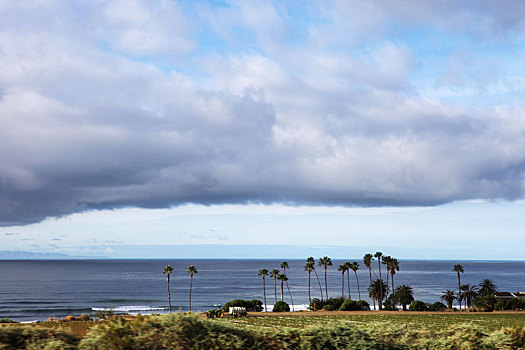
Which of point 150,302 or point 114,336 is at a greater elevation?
point 114,336

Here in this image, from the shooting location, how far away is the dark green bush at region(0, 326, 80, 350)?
12.4 m

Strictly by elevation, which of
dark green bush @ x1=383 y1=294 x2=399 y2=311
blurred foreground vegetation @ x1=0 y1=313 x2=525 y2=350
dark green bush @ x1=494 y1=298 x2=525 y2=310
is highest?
blurred foreground vegetation @ x1=0 y1=313 x2=525 y2=350

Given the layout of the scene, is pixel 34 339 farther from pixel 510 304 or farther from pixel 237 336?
pixel 510 304

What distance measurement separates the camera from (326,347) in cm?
1408

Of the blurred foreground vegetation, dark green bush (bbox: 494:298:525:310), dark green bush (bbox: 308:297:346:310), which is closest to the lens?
the blurred foreground vegetation

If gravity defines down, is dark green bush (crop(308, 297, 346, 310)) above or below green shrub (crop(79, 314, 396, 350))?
below

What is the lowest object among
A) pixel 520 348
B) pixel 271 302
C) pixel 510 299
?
pixel 271 302

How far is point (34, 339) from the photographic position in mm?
12602

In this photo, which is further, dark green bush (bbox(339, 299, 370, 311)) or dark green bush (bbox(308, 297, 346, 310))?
dark green bush (bbox(308, 297, 346, 310))

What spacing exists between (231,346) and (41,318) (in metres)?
99.6

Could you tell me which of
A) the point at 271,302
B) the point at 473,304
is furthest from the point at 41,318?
the point at 473,304

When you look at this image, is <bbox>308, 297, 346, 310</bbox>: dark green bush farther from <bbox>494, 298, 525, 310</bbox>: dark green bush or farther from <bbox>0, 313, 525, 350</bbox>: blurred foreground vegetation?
<bbox>0, 313, 525, 350</bbox>: blurred foreground vegetation

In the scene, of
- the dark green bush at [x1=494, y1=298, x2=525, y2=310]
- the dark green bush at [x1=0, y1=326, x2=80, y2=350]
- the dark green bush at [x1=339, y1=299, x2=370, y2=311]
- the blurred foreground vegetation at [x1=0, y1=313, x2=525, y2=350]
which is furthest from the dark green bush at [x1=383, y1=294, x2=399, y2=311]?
the dark green bush at [x1=0, y1=326, x2=80, y2=350]

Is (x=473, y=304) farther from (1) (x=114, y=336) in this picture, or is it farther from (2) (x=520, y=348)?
(1) (x=114, y=336)
